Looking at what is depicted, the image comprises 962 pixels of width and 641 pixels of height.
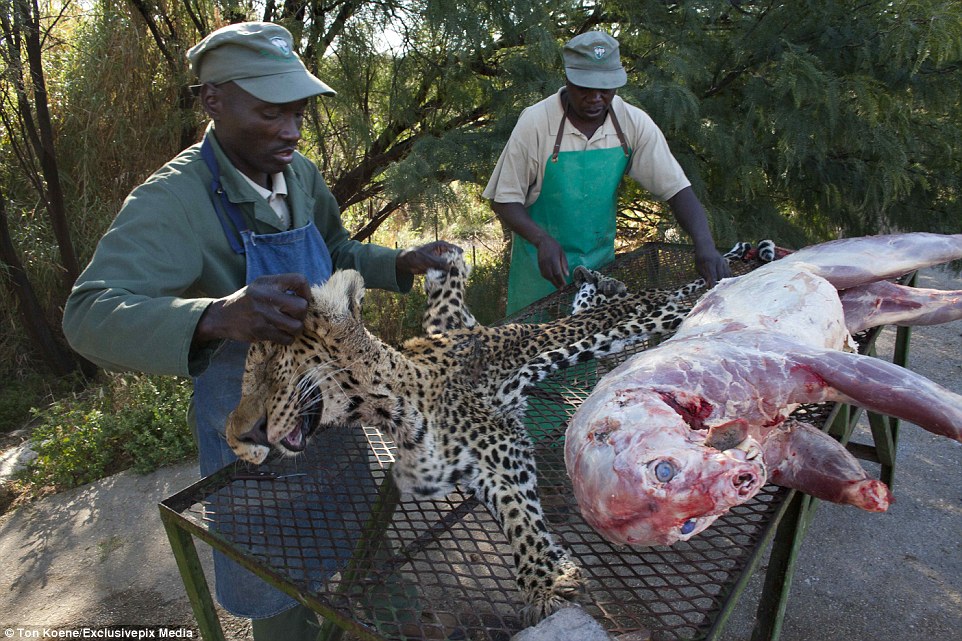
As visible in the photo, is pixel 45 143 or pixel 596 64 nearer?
pixel 596 64

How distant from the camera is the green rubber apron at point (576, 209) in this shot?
414 cm

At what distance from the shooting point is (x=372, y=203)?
767 centimetres

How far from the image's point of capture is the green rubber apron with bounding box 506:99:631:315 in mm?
4141

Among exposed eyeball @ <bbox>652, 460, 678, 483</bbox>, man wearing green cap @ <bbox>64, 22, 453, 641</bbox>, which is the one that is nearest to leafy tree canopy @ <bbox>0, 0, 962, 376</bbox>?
man wearing green cap @ <bbox>64, 22, 453, 641</bbox>

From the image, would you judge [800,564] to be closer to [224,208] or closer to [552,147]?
[552,147]

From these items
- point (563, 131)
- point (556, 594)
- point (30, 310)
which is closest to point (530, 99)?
point (563, 131)

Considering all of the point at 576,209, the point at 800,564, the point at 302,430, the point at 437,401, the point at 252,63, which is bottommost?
the point at 800,564

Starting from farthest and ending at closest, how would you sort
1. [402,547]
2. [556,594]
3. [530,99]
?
1. [530,99]
2. [402,547]
3. [556,594]

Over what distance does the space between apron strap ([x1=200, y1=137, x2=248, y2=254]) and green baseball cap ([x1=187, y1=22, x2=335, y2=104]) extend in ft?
0.87

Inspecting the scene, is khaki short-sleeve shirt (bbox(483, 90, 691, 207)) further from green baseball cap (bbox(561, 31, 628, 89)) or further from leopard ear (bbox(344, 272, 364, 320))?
leopard ear (bbox(344, 272, 364, 320))

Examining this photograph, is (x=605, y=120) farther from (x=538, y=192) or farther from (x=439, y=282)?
(x=439, y=282)

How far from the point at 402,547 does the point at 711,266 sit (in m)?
2.34

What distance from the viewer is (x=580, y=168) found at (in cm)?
414

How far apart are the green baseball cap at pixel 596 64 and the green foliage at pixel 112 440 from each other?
4094 millimetres
